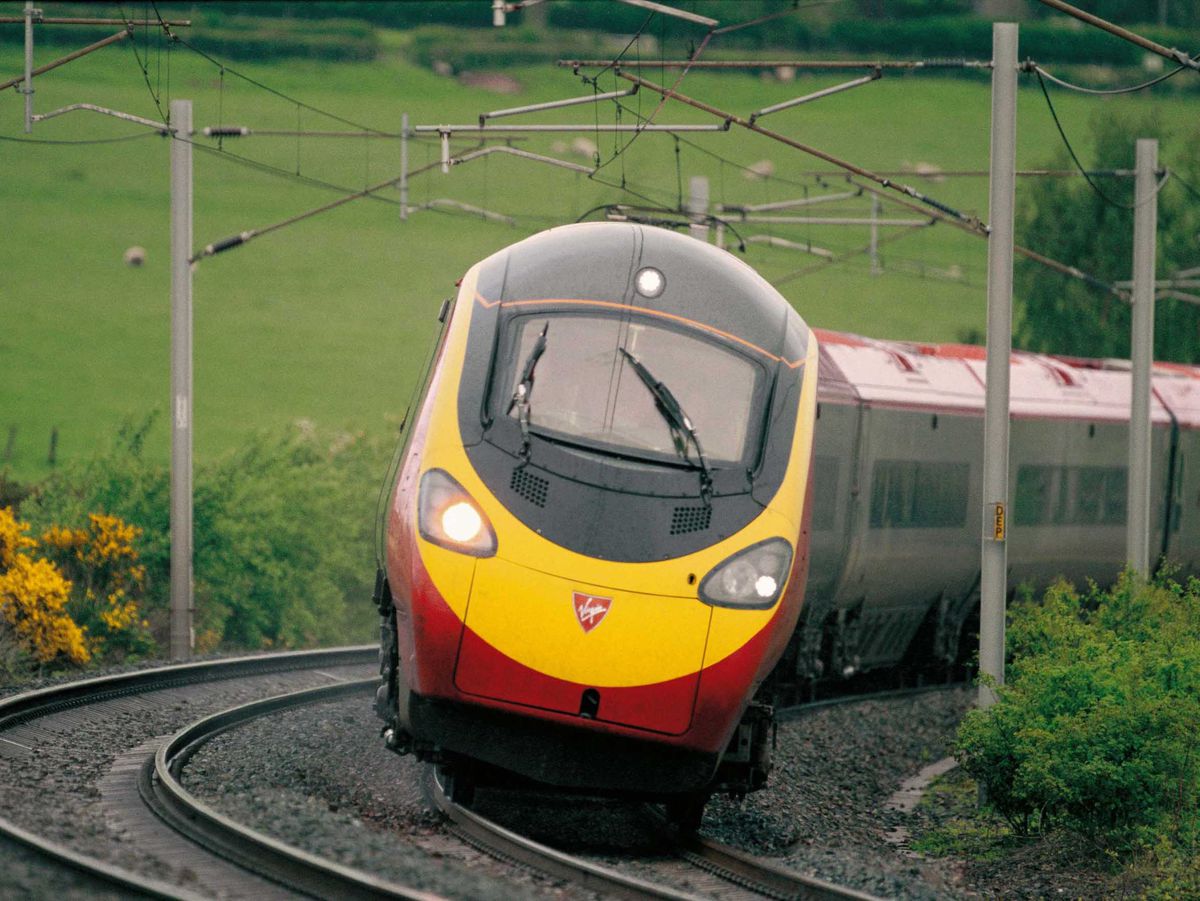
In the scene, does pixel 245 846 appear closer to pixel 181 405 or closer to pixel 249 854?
pixel 249 854

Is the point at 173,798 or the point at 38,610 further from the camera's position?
the point at 38,610

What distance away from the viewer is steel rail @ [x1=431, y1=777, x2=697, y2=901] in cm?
855

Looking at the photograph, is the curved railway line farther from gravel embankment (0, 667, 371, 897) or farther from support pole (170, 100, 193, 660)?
support pole (170, 100, 193, 660)

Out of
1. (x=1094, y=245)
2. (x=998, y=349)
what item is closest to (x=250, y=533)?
(x=998, y=349)

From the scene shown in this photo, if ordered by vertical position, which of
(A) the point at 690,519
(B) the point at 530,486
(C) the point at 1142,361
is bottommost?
(C) the point at 1142,361

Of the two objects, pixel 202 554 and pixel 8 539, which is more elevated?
pixel 8 539

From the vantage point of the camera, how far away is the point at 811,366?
10.9 m

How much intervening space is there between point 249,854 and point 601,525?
2.42m

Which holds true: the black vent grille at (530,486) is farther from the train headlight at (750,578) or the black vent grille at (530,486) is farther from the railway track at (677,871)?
the railway track at (677,871)

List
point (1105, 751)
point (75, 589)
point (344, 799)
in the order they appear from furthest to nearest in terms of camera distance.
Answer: point (75, 589) < point (1105, 751) < point (344, 799)

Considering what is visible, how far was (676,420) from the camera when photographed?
10086 millimetres

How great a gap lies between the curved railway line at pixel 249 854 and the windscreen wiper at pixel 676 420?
2023mm

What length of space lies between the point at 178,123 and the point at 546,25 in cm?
4735

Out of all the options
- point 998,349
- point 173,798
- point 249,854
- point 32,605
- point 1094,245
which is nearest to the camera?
point 249,854
